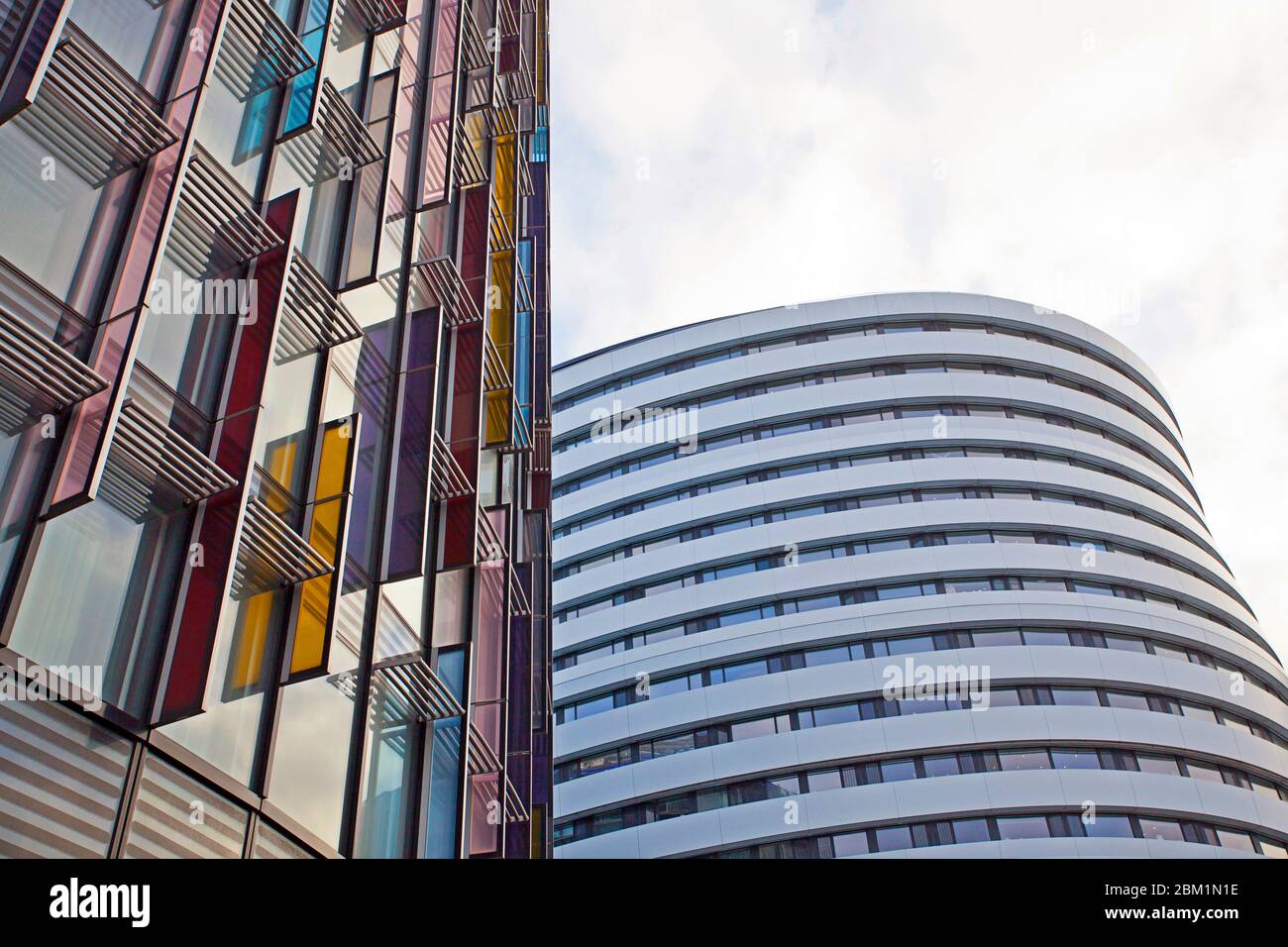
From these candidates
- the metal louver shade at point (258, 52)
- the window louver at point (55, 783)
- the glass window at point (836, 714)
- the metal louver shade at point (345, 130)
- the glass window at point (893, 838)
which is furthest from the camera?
the glass window at point (836, 714)

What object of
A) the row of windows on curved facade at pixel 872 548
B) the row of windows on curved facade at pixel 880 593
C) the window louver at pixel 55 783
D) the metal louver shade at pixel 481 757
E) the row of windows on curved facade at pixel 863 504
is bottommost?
the window louver at pixel 55 783

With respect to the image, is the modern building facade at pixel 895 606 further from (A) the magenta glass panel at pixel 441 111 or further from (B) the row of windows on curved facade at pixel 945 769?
(A) the magenta glass panel at pixel 441 111

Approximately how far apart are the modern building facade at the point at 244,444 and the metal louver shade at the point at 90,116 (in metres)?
0.02

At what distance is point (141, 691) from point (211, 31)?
6.20 metres

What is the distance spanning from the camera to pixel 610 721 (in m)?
47.3

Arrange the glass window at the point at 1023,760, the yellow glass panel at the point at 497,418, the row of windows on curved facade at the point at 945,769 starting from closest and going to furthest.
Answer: the yellow glass panel at the point at 497,418, the glass window at the point at 1023,760, the row of windows on curved facade at the point at 945,769

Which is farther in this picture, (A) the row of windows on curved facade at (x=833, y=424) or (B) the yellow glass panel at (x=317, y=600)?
(A) the row of windows on curved facade at (x=833, y=424)

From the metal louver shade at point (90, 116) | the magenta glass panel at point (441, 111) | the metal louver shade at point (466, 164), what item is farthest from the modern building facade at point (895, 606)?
the metal louver shade at point (90, 116)

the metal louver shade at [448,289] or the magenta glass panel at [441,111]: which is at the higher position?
the magenta glass panel at [441,111]

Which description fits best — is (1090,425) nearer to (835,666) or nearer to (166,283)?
(835,666)

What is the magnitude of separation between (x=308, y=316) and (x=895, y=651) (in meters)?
38.3

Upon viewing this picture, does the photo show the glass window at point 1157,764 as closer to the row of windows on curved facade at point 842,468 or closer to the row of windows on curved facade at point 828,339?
the row of windows on curved facade at point 842,468

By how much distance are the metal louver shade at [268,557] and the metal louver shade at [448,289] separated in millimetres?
5480

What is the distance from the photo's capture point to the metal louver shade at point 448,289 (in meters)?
14.7
